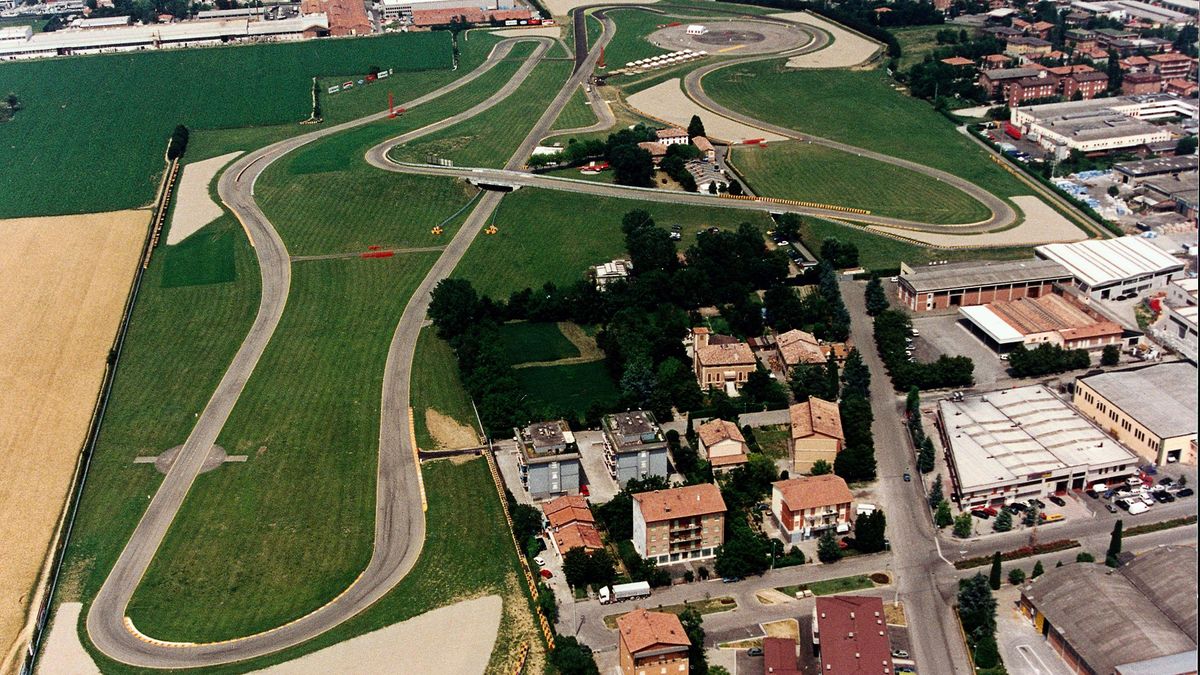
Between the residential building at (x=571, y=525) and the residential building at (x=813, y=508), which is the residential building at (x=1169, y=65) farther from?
the residential building at (x=571, y=525)

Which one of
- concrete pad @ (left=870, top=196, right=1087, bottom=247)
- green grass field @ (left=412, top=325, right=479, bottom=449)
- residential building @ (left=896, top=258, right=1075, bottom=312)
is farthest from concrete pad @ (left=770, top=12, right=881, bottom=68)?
green grass field @ (left=412, top=325, right=479, bottom=449)

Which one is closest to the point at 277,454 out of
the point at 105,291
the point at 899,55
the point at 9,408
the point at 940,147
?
the point at 9,408

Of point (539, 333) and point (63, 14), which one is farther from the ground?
point (63, 14)

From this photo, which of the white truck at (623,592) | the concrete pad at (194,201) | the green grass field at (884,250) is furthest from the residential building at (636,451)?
the concrete pad at (194,201)

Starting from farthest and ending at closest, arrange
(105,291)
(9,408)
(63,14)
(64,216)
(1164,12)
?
(63,14)
(1164,12)
(64,216)
(105,291)
(9,408)

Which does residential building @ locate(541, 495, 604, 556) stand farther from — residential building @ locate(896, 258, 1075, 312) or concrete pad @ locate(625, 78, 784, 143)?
concrete pad @ locate(625, 78, 784, 143)

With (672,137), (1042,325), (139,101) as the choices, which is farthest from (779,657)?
(139,101)

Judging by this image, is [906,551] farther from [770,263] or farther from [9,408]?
[9,408]
